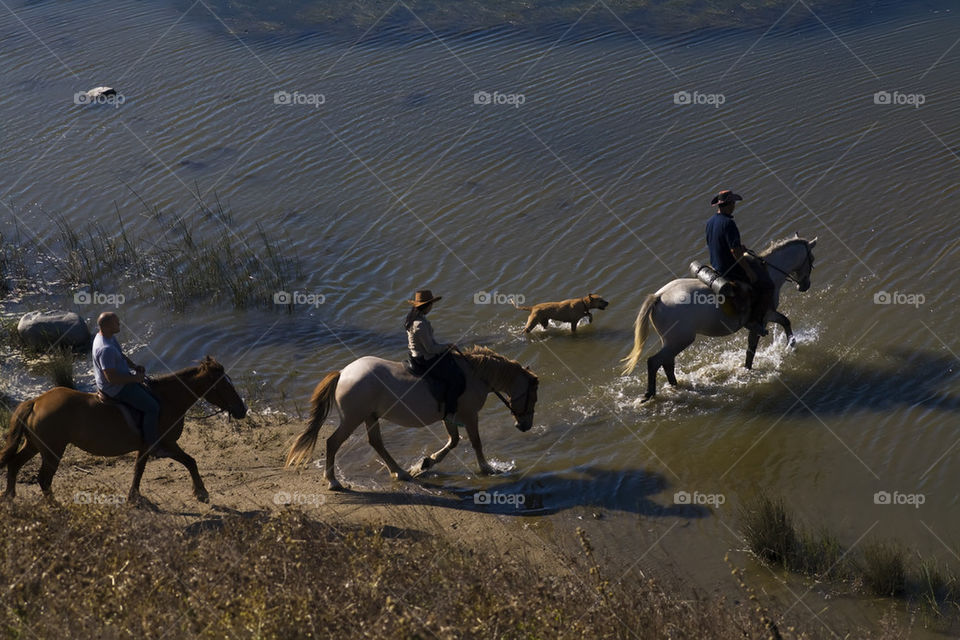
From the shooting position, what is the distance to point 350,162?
21516 millimetres

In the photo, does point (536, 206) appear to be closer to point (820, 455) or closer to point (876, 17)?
point (820, 455)

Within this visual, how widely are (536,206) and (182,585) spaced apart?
12603 millimetres

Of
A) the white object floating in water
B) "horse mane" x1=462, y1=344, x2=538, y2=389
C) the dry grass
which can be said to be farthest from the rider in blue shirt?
the white object floating in water

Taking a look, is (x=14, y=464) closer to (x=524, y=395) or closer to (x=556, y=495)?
(x=524, y=395)

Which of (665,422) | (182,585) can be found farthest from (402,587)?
(665,422)

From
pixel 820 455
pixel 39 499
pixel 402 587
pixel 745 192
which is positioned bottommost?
pixel 39 499

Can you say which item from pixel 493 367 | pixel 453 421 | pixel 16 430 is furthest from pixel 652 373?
pixel 16 430

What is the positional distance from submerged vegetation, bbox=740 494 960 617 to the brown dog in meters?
5.23

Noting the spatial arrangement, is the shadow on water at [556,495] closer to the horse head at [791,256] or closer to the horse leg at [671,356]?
the horse leg at [671,356]
